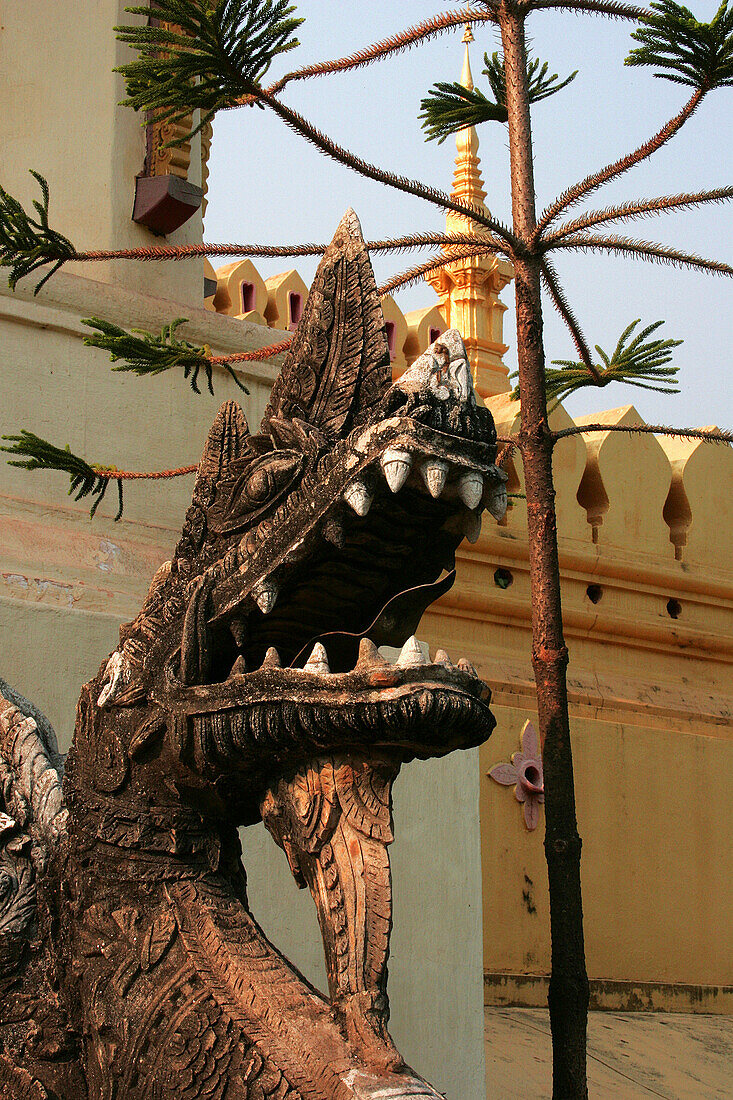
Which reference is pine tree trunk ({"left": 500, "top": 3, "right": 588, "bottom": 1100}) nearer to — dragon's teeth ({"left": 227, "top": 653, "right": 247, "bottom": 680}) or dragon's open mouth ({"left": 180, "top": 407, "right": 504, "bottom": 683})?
dragon's open mouth ({"left": 180, "top": 407, "right": 504, "bottom": 683})

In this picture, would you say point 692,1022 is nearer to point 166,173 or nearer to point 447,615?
point 447,615

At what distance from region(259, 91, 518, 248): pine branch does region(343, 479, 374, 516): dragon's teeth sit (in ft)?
4.50

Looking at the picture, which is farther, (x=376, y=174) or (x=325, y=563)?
(x=376, y=174)

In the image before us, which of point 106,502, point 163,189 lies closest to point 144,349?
point 106,502

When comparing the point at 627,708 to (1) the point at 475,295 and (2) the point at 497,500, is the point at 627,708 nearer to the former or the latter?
(1) the point at 475,295

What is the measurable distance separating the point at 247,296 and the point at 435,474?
20.7 feet

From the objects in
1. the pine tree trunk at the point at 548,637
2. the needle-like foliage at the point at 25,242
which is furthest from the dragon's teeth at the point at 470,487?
the needle-like foliage at the point at 25,242

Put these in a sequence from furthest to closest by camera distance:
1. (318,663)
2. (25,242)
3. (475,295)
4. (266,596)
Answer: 1. (475,295)
2. (25,242)
3. (266,596)
4. (318,663)

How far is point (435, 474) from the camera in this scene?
179 cm

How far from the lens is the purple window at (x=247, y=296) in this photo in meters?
7.87

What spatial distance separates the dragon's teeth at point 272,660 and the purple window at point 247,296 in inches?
243

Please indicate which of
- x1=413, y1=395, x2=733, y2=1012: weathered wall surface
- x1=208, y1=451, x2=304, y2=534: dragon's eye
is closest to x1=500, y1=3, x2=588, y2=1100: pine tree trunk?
x1=208, y1=451, x2=304, y2=534: dragon's eye

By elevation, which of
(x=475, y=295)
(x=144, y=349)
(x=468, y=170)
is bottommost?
(x=144, y=349)

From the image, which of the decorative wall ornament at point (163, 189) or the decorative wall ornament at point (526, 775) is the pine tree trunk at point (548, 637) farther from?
the decorative wall ornament at point (526, 775)
